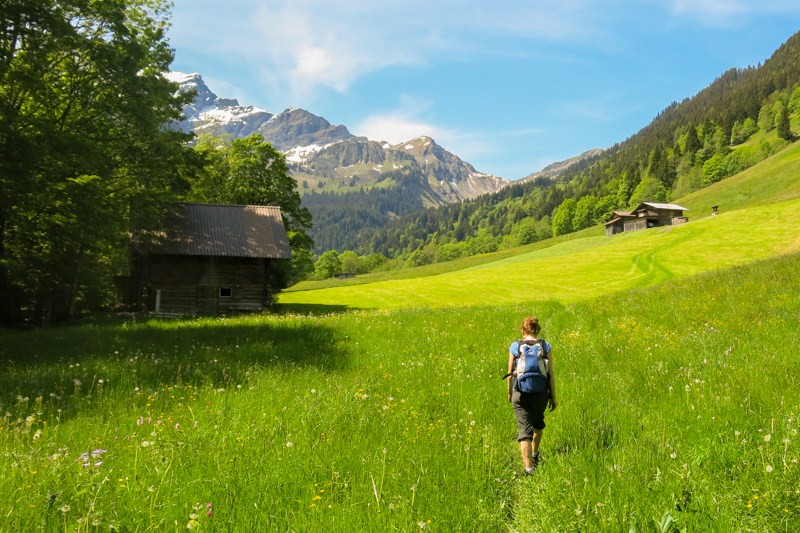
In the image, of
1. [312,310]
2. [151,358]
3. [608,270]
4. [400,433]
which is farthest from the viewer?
[608,270]

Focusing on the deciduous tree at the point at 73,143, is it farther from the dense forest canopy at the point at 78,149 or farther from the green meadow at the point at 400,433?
the green meadow at the point at 400,433

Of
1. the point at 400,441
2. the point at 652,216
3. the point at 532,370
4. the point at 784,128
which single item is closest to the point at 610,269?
the point at 532,370

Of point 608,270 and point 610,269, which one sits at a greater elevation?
point 610,269

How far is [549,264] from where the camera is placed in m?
63.8

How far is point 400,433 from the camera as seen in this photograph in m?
6.20

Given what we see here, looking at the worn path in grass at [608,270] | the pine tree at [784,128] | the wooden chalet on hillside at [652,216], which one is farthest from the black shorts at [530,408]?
the pine tree at [784,128]

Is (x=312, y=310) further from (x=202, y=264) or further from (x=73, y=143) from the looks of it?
(x=73, y=143)

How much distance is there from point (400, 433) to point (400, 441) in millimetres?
365

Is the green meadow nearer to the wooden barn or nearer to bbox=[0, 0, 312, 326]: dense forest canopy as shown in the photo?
bbox=[0, 0, 312, 326]: dense forest canopy

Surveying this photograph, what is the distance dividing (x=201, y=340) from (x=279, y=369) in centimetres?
597

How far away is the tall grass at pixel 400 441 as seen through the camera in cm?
398

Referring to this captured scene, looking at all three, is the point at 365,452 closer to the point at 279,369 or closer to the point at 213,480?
the point at 213,480

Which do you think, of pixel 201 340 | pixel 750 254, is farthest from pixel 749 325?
pixel 750 254

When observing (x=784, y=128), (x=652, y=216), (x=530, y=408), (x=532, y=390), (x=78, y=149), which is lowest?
(x=530, y=408)
